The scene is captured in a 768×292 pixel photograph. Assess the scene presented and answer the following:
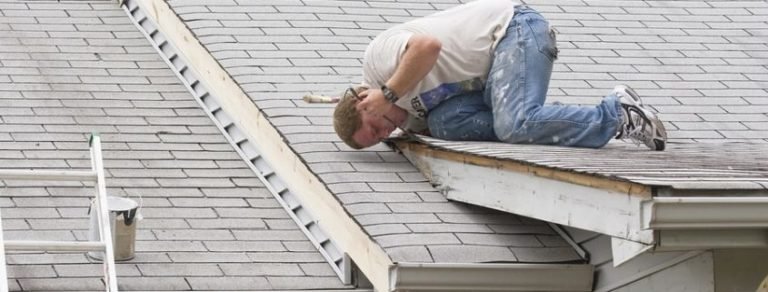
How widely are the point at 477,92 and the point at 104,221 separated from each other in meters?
1.82

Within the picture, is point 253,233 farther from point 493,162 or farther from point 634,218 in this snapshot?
point 634,218

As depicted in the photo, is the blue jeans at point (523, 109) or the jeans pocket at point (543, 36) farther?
the jeans pocket at point (543, 36)

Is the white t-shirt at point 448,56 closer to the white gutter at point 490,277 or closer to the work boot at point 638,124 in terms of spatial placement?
the work boot at point 638,124

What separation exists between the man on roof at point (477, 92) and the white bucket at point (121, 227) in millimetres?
1049

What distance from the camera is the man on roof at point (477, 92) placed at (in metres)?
6.89

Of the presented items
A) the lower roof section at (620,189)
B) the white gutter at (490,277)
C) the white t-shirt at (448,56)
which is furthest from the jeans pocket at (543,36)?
the white gutter at (490,277)

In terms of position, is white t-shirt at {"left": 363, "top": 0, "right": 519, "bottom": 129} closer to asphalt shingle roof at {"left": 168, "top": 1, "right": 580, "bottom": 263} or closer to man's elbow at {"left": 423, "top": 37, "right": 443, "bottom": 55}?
man's elbow at {"left": 423, "top": 37, "right": 443, "bottom": 55}

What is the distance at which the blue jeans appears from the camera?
6879 mm

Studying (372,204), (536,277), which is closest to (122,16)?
(372,204)

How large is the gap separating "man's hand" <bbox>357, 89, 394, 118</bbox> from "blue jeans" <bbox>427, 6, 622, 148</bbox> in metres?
0.29

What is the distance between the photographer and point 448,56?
7082 millimetres

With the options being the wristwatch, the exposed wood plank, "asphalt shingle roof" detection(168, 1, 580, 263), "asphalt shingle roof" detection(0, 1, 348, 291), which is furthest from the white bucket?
the exposed wood plank

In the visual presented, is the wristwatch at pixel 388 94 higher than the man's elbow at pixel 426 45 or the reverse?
the reverse

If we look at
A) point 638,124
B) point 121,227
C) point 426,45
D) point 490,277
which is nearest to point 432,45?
point 426,45
